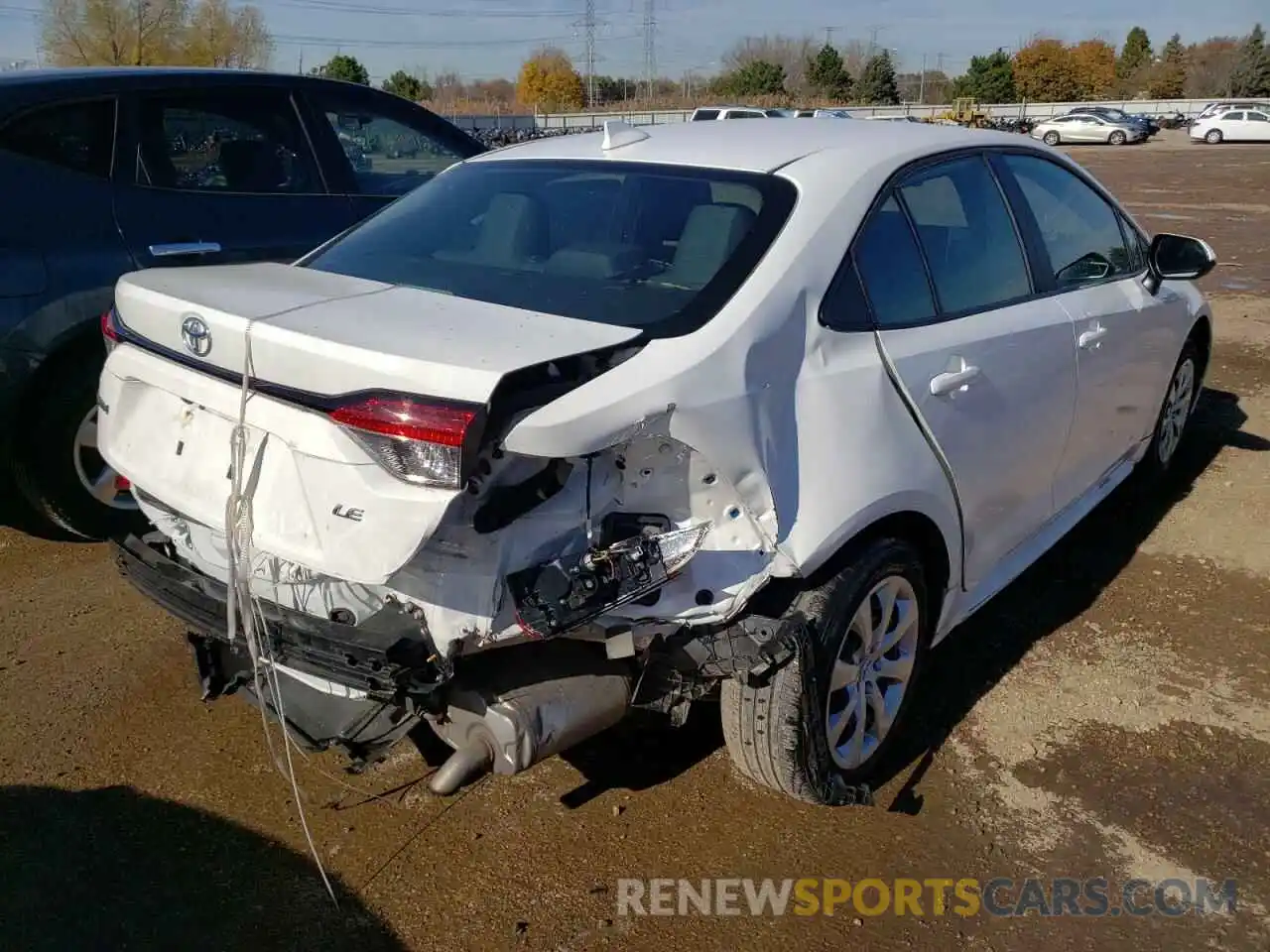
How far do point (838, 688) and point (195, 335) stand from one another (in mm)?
1771

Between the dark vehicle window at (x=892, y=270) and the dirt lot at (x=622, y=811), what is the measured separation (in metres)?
1.29

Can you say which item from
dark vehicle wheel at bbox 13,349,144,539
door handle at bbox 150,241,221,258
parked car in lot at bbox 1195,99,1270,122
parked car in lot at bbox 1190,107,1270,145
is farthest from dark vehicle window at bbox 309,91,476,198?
parked car in lot at bbox 1195,99,1270,122

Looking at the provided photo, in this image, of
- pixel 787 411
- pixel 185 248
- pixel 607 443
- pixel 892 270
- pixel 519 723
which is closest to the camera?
pixel 607 443

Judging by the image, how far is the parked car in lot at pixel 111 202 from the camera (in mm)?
3930

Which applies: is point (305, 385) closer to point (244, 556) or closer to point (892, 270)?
point (244, 556)

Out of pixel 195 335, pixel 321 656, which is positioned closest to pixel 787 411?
pixel 321 656

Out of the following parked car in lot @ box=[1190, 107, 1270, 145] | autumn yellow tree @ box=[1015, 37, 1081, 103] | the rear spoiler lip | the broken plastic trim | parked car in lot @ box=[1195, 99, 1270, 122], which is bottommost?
the broken plastic trim

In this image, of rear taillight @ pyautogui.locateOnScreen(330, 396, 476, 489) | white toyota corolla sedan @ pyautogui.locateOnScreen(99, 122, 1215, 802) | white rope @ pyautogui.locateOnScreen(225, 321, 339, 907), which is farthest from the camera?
white rope @ pyautogui.locateOnScreen(225, 321, 339, 907)

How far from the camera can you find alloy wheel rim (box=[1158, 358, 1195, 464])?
4887 millimetres

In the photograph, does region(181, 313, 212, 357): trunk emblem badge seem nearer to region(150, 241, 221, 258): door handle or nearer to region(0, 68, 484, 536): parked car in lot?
region(0, 68, 484, 536): parked car in lot

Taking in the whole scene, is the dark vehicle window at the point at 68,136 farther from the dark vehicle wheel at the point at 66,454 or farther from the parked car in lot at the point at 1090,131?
the parked car in lot at the point at 1090,131

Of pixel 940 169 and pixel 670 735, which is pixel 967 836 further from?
pixel 940 169

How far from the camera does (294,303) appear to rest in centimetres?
235

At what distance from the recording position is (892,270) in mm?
2783
